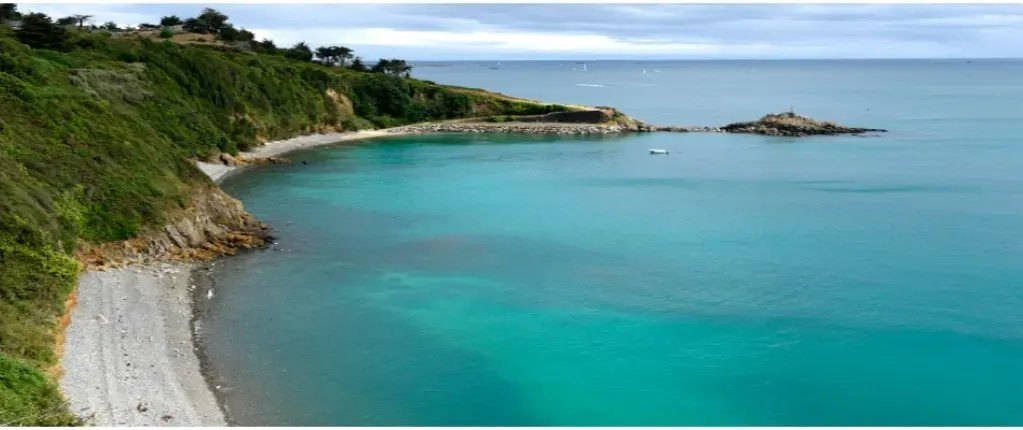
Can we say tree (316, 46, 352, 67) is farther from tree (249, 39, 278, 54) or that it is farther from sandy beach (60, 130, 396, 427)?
sandy beach (60, 130, 396, 427)

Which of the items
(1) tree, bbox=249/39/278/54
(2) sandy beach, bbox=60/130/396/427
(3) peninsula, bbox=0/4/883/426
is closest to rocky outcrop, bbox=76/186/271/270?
(3) peninsula, bbox=0/4/883/426

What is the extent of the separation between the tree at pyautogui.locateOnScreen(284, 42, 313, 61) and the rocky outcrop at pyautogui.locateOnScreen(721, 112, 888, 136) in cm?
5713

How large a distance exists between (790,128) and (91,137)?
81.2 m

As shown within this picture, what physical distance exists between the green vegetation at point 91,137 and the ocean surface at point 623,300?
479 centimetres

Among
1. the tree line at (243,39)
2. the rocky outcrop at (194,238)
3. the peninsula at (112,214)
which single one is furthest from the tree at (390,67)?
the rocky outcrop at (194,238)

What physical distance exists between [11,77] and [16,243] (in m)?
16.1

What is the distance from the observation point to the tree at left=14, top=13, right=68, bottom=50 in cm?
6125

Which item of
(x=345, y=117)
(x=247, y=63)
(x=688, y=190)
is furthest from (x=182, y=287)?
(x=345, y=117)

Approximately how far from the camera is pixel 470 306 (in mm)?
29984

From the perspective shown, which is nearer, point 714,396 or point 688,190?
point 714,396

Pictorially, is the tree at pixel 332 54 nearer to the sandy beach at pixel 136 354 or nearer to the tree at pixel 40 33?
the tree at pixel 40 33

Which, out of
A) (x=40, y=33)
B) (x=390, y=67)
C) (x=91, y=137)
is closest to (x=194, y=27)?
(x=390, y=67)

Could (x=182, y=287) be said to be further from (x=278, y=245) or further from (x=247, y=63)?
(x=247, y=63)

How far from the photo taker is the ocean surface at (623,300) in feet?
72.8
